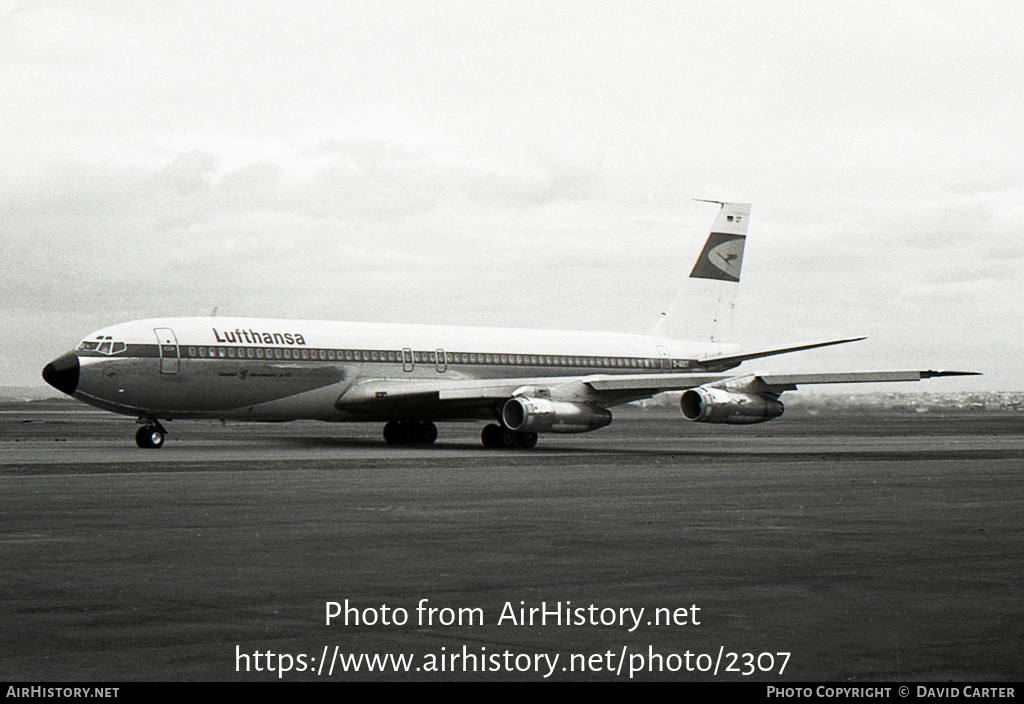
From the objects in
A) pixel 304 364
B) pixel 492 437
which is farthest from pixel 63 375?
pixel 492 437

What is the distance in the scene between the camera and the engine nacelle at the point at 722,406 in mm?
36438

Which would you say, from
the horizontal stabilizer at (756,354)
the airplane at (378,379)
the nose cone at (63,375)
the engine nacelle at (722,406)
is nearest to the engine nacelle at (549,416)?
the airplane at (378,379)

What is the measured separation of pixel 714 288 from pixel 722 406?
14.5 meters

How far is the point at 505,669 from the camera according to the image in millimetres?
7016

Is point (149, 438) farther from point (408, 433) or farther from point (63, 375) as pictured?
point (408, 433)

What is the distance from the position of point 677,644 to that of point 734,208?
4412 centimetres

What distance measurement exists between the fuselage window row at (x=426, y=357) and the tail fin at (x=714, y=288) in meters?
2.52

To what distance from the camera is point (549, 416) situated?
35812 millimetres

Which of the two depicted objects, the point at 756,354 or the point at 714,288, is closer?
the point at 756,354

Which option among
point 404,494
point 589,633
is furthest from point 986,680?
point 404,494

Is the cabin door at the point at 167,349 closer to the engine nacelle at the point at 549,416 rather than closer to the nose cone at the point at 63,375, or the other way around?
the nose cone at the point at 63,375

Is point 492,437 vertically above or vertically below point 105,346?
below

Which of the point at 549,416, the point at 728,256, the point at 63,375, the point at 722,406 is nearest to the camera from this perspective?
the point at 63,375

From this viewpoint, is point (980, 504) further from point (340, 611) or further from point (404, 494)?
point (340, 611)
